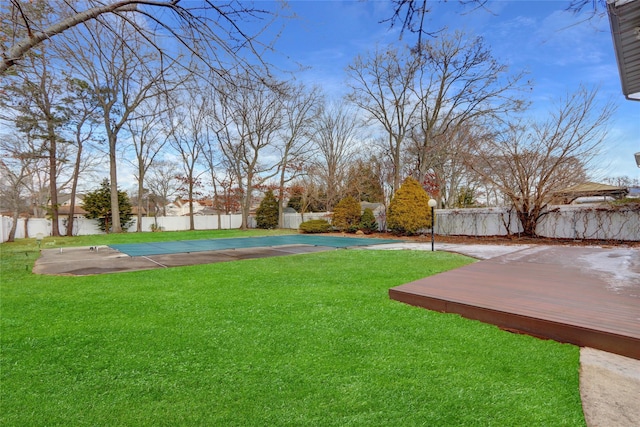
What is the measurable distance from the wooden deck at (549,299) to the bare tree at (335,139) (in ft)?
64.9

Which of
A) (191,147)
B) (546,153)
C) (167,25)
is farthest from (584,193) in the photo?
(191,147)

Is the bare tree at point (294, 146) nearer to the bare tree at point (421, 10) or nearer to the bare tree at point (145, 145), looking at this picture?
the bare tree at point (145, 145)

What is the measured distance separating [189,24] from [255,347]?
8.61 ft

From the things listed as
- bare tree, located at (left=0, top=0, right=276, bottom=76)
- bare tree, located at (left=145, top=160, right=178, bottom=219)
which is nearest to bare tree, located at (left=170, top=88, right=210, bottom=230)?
bare tree, located at (left=145, top=160, right=178, bottom=219)

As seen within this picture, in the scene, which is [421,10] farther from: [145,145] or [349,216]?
[145,145]

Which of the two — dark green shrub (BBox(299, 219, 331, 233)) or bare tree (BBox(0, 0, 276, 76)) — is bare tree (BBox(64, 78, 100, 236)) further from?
bare tree (BBox(0, 0, 276, 76))

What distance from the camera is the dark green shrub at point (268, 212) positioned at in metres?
24.3

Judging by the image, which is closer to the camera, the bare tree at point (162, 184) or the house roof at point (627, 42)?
the house roof at point (627, 42)

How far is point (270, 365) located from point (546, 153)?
40.0 ft

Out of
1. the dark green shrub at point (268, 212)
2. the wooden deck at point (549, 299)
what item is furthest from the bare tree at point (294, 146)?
the wooden deck at point (549, 299)

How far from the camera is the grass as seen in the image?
1.80 metres

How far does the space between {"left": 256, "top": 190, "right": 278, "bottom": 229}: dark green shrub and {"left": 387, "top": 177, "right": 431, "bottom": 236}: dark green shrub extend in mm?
11438

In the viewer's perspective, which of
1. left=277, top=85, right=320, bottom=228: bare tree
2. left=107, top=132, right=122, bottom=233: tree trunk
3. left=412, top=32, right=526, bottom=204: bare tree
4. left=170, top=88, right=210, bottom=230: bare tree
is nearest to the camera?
left=412, top=32, right=526, bottom=204: bare tree

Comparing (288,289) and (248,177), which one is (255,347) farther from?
(248,177)
